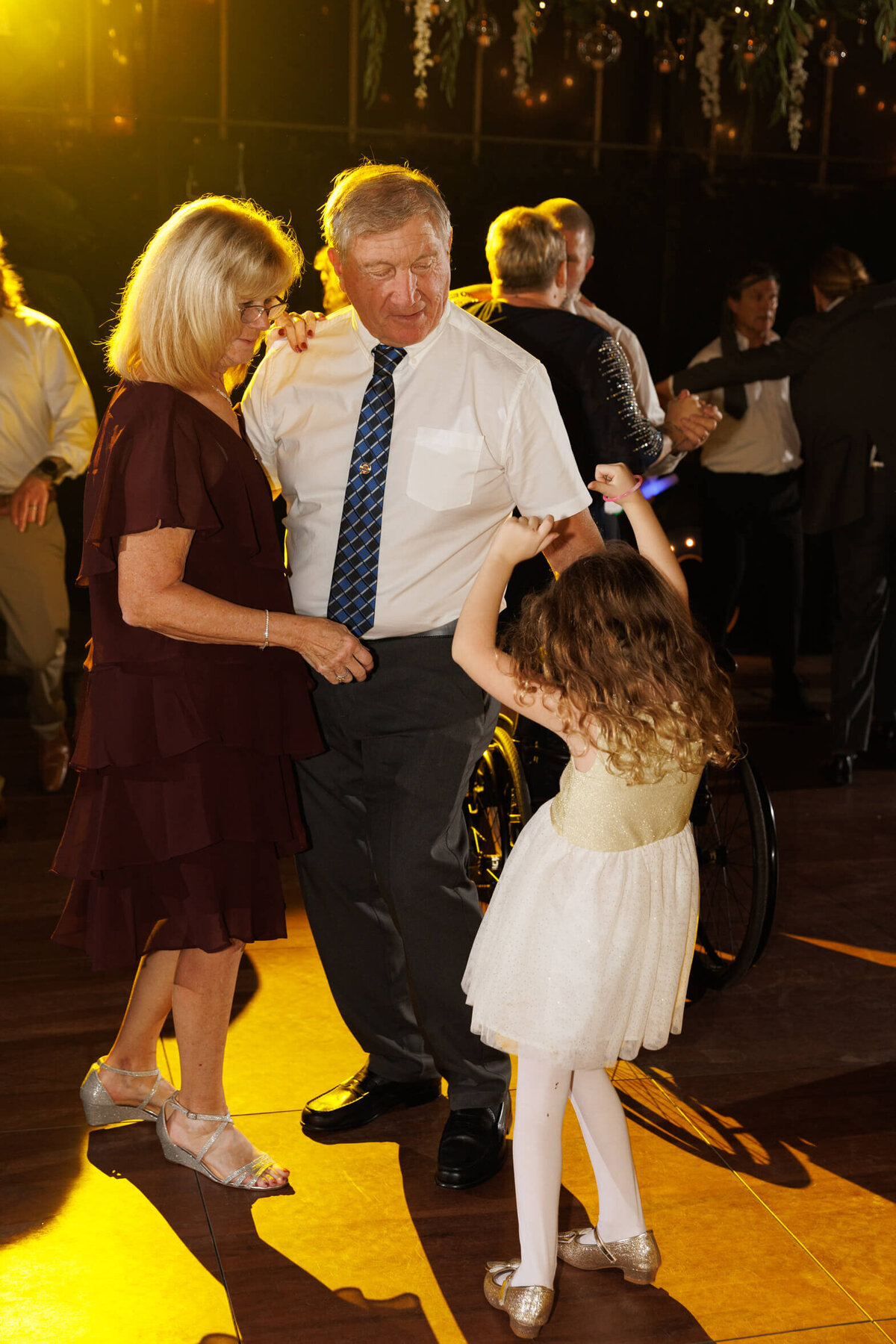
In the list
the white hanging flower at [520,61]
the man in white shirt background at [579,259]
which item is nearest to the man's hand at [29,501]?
the man in white shirt background at [579,259]

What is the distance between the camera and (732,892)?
3.49 metres

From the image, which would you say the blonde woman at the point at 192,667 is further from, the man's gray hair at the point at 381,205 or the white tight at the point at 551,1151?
the white tight at the point at 551,1151

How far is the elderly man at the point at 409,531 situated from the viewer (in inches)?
92.2

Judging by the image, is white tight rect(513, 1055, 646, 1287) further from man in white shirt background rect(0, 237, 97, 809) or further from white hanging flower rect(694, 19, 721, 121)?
white hanging flower rect(694, 19, 721, 121)

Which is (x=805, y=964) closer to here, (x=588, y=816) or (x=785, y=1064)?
(x=785, y=1064)

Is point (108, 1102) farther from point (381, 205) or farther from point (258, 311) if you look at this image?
point (381, 205)

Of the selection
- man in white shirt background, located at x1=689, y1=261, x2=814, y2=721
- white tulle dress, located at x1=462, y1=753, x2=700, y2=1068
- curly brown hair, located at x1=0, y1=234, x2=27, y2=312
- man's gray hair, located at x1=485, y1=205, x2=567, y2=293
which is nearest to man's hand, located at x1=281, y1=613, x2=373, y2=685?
white tulle dress, located at x1=462, y1=753, x2=700, y2=1068

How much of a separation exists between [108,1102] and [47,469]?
261 cm

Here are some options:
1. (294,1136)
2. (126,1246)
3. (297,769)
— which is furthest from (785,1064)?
(126,1246)

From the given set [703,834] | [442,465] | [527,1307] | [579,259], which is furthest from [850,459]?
[527,1307]

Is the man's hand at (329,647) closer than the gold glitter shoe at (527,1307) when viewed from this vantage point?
No

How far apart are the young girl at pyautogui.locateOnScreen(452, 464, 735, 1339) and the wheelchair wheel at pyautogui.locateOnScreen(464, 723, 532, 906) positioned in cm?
118

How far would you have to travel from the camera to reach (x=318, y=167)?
692cm

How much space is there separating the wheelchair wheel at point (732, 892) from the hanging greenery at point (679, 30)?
A: 3624 millimetres
